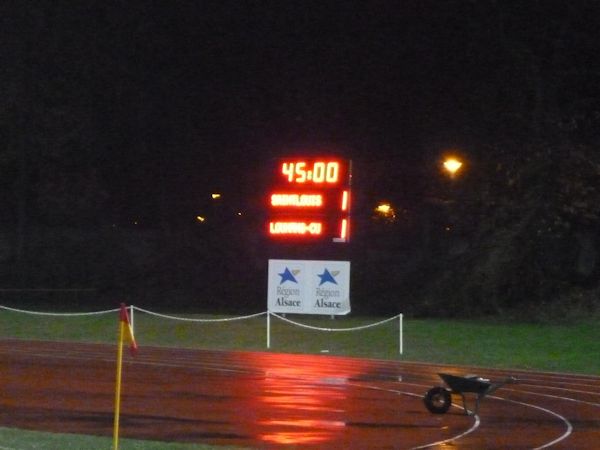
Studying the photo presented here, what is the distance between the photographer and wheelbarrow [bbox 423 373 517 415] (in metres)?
19.0

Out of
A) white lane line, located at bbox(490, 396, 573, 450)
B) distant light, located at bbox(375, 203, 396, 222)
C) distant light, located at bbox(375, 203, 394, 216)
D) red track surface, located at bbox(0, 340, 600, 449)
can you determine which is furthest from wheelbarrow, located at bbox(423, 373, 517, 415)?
distant light, located at bbox(375, 203, 394, 216)

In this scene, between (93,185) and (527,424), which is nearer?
(527,424)

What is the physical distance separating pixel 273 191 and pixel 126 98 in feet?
60.8

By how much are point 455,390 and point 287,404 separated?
116 inches

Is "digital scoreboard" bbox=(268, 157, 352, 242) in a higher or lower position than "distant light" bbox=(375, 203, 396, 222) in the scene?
lower

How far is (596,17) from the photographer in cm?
3759

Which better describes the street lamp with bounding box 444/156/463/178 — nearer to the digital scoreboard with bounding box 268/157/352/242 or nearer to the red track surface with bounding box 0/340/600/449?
the digital scoreboard with bounding box 268/157/352/242

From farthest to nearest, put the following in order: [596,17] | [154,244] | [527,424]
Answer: [154,244]
[596,17]
[527,424]

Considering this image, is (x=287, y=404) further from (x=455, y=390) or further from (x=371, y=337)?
(x=371, y=337)

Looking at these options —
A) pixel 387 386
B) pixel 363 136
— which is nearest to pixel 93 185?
pixel 363 136

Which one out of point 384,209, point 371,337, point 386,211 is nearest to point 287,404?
point 371,337

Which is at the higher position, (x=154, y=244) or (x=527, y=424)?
(x=154, y=244)

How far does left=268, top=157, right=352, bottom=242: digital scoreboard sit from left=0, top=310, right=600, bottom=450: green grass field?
287cm

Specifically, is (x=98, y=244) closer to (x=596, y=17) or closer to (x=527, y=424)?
(x=596, y=17)
